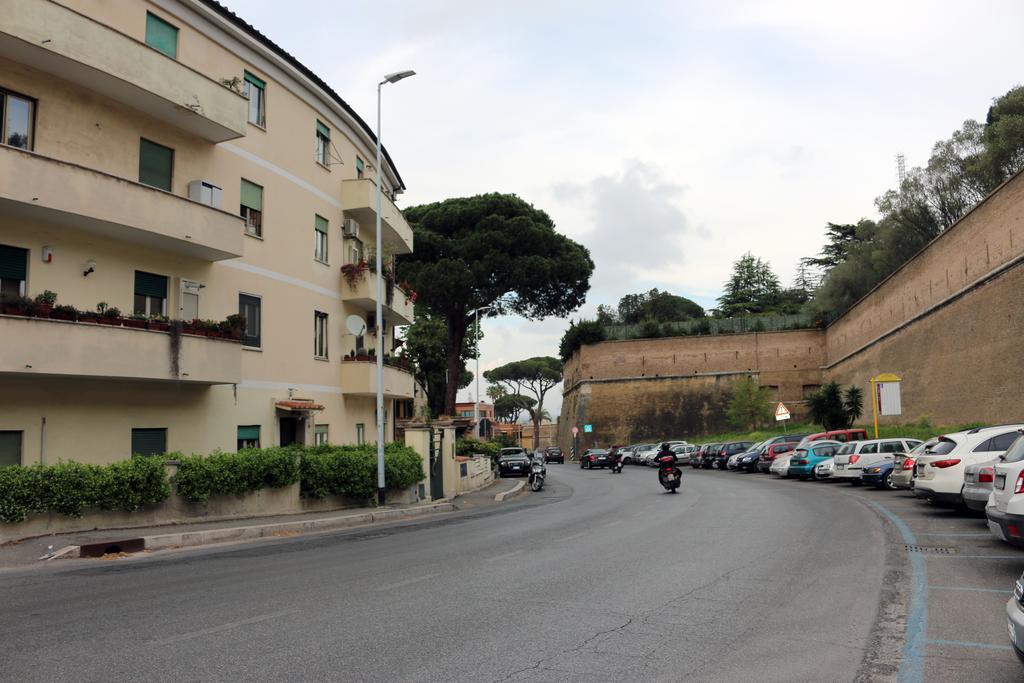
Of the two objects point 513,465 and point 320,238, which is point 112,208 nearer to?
point 320,238

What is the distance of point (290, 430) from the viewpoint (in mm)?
23859

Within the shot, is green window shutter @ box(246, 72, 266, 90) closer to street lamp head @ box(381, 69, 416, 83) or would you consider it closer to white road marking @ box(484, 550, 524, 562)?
street lamp head @ box(381, 69, 416, 83)

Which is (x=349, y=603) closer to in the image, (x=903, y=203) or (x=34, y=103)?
(x=34, y=103)

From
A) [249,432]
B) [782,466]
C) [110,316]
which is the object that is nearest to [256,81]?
[110,316]

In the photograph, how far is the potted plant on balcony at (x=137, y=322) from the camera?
54.3 feet

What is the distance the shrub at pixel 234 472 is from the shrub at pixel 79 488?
55 cm

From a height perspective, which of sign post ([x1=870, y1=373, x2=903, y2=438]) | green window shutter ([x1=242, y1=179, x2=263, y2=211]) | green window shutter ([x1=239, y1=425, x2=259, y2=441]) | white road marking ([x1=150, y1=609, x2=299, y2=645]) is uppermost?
green window shutter ([x1=242, y1=179, x2=263, y2=211])

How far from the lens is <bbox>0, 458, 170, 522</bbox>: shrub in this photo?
13242 mm

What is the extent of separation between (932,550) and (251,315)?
17534mm

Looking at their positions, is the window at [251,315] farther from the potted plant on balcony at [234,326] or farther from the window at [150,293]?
the window at [150,293]

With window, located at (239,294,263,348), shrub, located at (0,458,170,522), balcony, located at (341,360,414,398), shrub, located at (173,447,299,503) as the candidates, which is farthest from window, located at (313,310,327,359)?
shrub, located at (0,458,170,522)

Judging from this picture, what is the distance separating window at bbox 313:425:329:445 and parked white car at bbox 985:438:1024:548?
63.3ft

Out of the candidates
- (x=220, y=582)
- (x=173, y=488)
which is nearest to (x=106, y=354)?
(x=173, y=488)

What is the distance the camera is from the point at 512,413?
4560 inches
